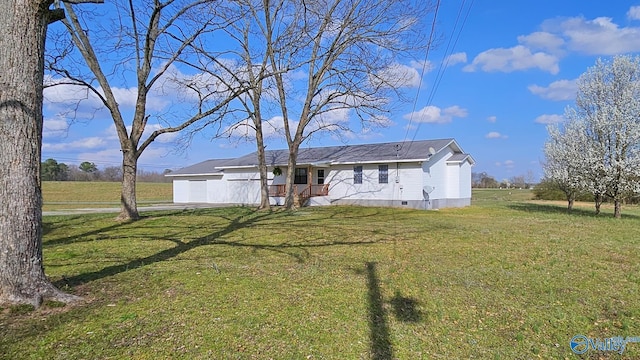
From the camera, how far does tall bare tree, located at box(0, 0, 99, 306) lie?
386 centimetres

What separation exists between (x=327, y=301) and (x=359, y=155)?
62.9 ft

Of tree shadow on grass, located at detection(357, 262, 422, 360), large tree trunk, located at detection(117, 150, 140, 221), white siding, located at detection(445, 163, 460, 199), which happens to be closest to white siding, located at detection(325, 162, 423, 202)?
white siding, located at detection(445, 163, 460, 199)

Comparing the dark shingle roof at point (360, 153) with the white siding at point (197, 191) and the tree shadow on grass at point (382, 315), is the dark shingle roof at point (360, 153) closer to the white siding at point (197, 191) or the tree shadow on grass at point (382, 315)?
the white siding at point (197, 191)

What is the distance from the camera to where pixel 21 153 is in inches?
155

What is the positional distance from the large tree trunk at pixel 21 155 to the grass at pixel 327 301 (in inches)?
14.7

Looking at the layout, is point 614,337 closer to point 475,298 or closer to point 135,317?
point 475,298

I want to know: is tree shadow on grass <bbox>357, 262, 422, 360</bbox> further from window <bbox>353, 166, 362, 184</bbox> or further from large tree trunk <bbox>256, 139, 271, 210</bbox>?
window <bbox>353, 166, 362, 184</bbox>

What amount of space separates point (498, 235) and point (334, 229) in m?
4.69

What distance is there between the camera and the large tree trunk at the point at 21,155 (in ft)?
12.6

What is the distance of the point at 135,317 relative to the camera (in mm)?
3826

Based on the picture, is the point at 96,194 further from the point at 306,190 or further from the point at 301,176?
the point at 306,190

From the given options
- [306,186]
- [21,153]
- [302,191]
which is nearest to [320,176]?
[306,186]

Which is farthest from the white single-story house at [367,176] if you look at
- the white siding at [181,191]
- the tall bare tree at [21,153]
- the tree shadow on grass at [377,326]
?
the tall bare tree at [21,153]

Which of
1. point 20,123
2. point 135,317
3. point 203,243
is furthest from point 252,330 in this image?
point 203,243
